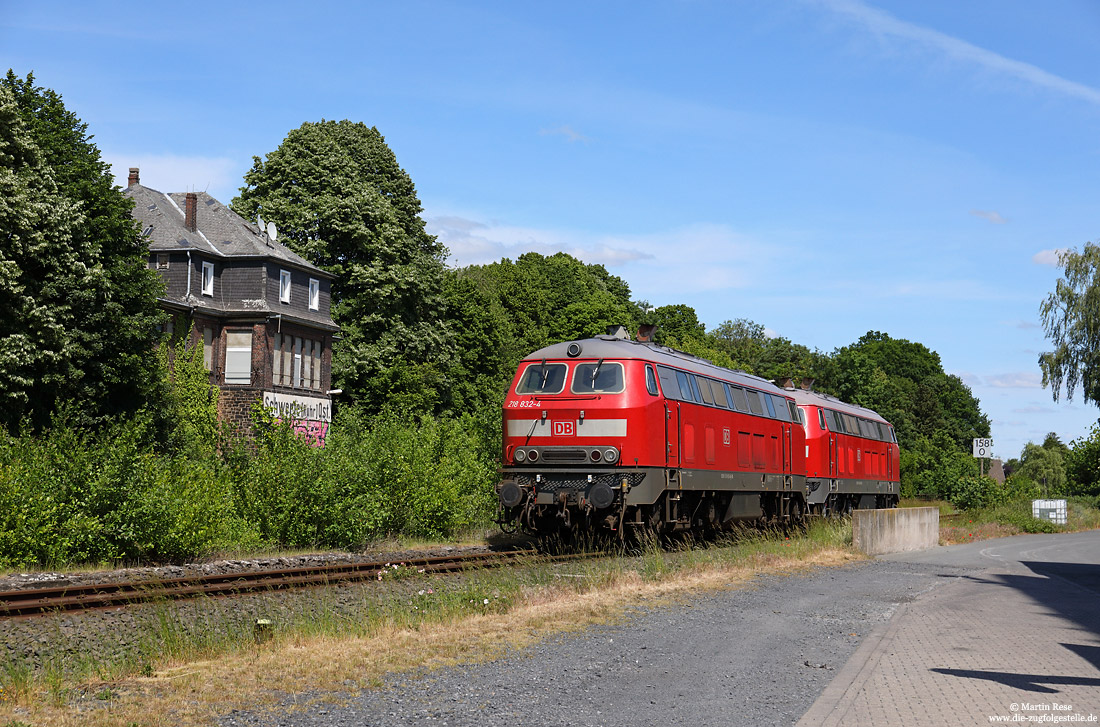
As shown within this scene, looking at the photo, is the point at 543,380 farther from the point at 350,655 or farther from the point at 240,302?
the point at 240,302

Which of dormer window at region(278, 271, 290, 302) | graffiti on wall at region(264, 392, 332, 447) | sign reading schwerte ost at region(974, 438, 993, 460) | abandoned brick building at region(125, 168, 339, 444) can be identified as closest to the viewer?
sign reading schwerte ost at region(974, 438, 993, 460)

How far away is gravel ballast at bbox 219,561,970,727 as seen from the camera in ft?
25.0

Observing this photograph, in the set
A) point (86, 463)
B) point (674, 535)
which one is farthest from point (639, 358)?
point (86, 463)

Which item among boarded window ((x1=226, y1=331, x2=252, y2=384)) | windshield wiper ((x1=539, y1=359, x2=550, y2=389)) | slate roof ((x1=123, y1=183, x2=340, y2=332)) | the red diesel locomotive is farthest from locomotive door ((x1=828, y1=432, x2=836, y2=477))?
boarded window ((x1=226, y1=331, x2=252, y2=384))

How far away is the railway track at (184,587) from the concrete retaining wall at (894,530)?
8.78 meters

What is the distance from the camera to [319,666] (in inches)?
360

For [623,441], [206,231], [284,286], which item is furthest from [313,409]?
[623,441]

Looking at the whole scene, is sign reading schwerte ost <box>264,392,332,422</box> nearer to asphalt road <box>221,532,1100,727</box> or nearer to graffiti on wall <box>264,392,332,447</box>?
graffiti on wall <box>264,392,332,447</box>

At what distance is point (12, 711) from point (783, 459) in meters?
22.0

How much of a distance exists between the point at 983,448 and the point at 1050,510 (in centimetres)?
371

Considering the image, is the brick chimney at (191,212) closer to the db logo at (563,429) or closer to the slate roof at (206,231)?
the slate roof at (206,231)

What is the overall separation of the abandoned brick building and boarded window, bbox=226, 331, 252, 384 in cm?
4

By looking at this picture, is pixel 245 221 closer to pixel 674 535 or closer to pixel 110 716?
pixel 674 535

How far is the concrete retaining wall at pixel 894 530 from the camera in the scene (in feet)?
77.2
